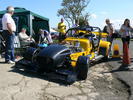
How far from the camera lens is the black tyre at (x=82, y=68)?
221 inches

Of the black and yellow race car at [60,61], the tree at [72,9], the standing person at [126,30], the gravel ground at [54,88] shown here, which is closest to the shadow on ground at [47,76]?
the gravel ground at [54,88]

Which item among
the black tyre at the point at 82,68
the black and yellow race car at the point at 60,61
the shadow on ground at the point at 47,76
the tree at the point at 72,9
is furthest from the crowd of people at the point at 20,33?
the tree at the point at 72,9

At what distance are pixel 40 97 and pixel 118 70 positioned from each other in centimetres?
337

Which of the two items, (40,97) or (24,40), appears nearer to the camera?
(40,97)

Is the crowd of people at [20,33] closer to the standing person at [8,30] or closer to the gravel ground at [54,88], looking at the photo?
the standing person at [8,30]

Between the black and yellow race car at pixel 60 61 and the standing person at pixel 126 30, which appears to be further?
the standing person at pixel 126 30

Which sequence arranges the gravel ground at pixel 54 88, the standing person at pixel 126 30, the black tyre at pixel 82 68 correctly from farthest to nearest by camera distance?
1. the standing person at pixel 126 30
2. the black tyre at pixel 82 68
3. the gravel ground at pixel 54 88

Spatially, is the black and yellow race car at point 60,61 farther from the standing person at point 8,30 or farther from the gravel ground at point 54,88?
the standing person at point 8,30

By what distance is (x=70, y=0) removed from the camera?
51.2 meters

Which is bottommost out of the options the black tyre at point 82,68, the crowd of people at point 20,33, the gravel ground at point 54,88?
the gravel ground at point 54,88

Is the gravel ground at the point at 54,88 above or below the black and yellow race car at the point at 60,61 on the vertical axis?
below

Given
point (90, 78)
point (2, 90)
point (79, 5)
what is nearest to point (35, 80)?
point (2, 90)

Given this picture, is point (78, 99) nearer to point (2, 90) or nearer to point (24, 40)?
point (2, 90)

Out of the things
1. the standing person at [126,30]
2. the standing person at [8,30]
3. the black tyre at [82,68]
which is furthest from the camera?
the standing person at [126,30]
